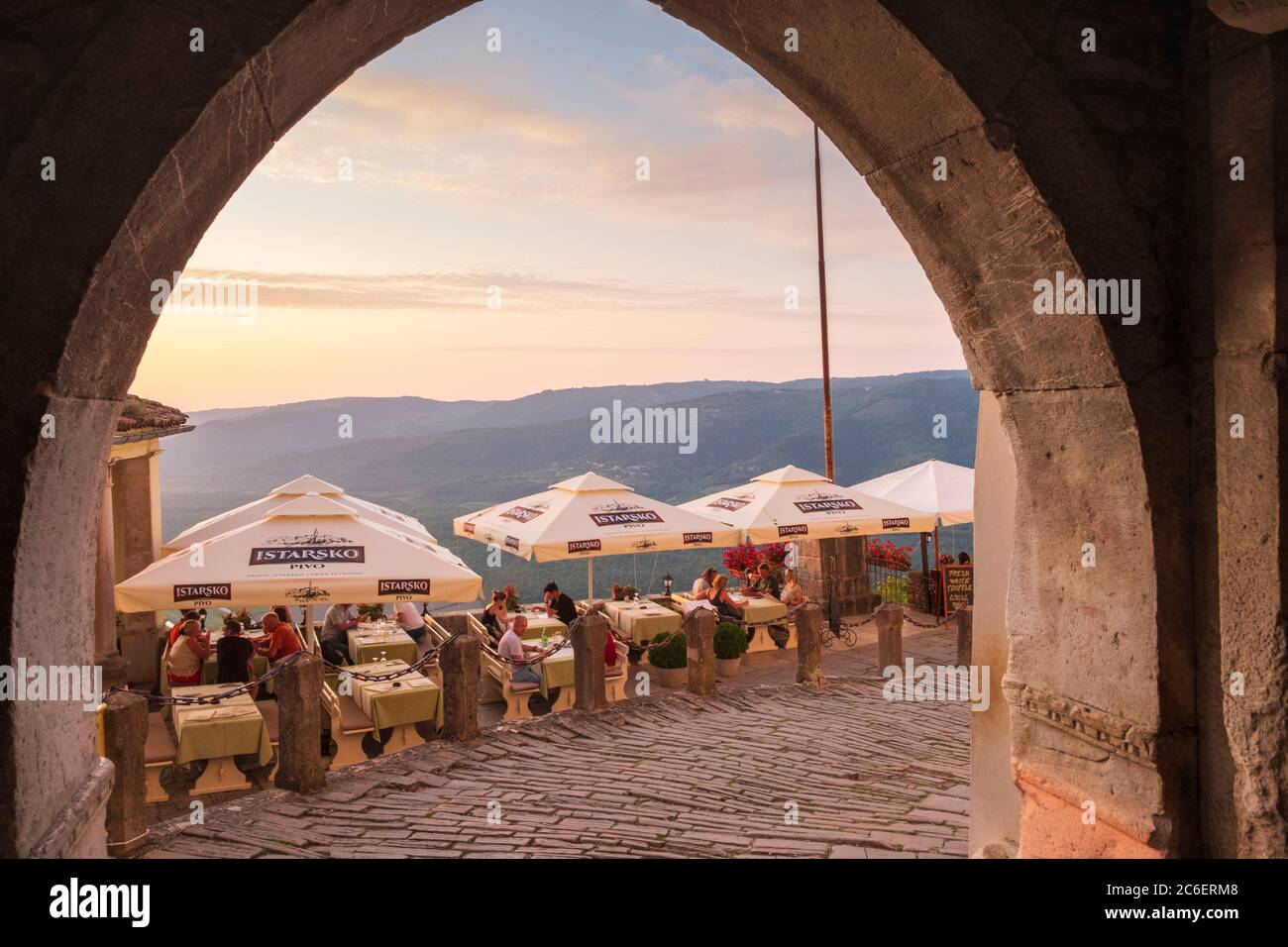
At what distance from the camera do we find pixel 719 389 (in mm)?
103438

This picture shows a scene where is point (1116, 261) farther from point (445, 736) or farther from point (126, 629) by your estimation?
point (126, 629)

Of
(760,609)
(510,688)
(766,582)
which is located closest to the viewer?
(510,688)

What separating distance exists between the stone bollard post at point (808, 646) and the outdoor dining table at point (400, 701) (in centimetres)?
386

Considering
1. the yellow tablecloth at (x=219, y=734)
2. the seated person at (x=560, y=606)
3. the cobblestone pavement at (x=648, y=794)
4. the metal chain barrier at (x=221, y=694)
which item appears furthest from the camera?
the seated person at (x=560, y=606)

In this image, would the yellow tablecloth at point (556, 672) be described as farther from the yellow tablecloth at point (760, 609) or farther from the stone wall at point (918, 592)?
the stone wall at point (918, 592)

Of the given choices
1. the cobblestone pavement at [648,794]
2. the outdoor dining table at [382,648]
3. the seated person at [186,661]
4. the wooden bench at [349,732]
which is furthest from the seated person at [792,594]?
the seated person at [186,661]

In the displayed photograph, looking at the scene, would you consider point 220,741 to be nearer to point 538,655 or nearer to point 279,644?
point 279,644

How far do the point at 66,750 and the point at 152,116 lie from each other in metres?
1.57

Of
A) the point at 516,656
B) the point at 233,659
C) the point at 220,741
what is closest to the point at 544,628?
the point at 516,656

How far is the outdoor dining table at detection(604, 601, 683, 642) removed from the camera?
452 inches

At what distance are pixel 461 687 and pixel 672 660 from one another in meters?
3.05

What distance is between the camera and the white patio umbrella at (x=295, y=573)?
28.1 ft

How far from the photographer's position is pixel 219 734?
744cm
